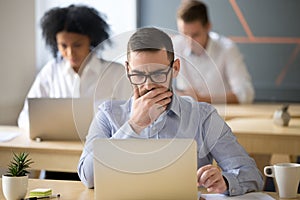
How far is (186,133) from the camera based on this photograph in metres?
2.18

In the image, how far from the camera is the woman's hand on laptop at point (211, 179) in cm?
207

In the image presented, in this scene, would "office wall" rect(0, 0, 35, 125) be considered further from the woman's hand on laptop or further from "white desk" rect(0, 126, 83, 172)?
the woman's hand on laptop

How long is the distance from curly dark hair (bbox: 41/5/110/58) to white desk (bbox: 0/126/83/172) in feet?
3.02

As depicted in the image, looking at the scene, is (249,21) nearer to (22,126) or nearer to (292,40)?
(292,40)

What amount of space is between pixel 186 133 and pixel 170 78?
9.0 inches

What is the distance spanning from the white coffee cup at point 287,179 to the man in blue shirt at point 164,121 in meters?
0.08

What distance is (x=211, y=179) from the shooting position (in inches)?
82.0

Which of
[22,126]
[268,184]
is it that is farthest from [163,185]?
[268,184]

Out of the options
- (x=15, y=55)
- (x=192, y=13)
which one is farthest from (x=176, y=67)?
(x=15, y=55)

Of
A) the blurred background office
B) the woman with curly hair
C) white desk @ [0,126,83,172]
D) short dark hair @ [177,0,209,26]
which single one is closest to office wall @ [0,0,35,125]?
the blurred background office

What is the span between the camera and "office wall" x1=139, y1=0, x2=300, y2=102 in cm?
601

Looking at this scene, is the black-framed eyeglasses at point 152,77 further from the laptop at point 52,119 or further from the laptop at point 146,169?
the laptop at point 52,119

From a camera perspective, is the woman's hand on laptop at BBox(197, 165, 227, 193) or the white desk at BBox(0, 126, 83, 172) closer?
the woman's hand on laptop at BBox(197, 165, 227, 193)

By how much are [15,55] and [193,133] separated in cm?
325
